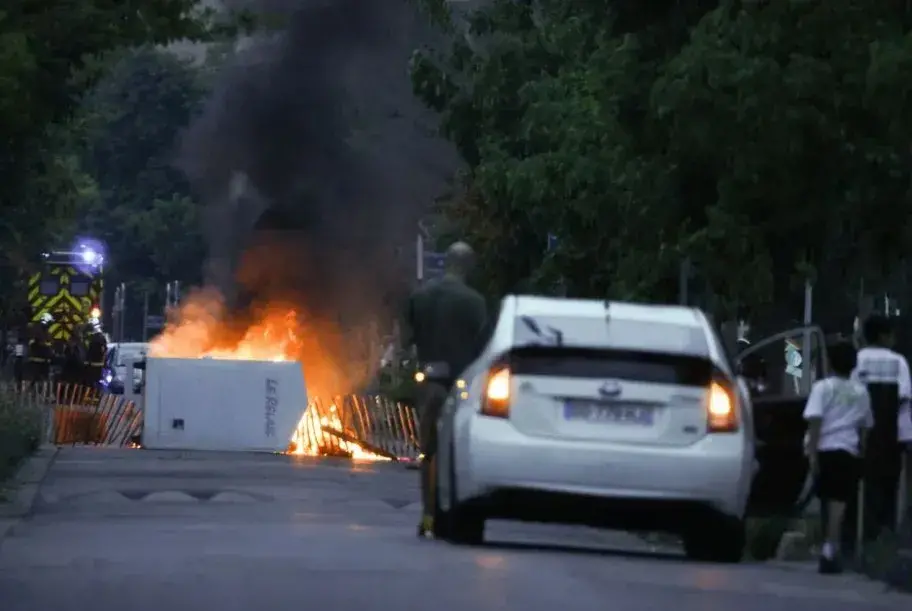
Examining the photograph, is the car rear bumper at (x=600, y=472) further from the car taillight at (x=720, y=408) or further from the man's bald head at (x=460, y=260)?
the man's bald head at (x=460, y=260)

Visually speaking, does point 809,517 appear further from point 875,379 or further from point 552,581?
point 552,581

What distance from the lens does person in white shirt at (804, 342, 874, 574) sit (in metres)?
16.0

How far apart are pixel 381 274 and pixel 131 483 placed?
779 inches

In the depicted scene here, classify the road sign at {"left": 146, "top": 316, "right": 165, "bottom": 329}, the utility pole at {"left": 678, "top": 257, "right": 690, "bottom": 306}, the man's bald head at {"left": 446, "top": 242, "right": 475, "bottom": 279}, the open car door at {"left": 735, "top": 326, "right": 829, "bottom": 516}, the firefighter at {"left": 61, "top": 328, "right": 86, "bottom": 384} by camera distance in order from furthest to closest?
the road sign at {"left": 146, "top": 316, "right": 165, "bottom": 329}
the firefighter at {"left": 61, "top": 328, "right": 86, "bottom": 384}
the utility pole at {"left": 678, "top": 257, "right": 690, "bottom": 306}
the open car door at {"left": 735, "top": 326, "right": 829, "bottom": 516}
the man's bald head at {"left": 446, "top": 242, "right": 475, "bottom": 279}

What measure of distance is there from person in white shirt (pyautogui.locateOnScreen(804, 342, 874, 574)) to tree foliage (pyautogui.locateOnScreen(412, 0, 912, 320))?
2.15m

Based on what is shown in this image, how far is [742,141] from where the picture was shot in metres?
19.3

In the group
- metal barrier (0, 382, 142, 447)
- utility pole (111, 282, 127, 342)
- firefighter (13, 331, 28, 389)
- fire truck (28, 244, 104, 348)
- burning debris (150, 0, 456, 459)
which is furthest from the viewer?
utility pole (111, 282, 127, 342)

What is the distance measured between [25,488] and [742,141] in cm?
686

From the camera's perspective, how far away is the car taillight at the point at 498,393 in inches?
616

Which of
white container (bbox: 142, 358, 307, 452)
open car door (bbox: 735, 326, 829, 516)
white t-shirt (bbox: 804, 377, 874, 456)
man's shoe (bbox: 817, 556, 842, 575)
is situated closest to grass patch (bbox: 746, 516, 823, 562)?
open car door (bbox: 735, 326, 829, 516)

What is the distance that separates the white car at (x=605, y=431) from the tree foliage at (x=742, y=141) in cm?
270

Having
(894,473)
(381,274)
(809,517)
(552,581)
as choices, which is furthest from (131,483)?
(381,274)

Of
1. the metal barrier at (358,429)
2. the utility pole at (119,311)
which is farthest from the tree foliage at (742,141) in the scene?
the utility pole at (119,311)

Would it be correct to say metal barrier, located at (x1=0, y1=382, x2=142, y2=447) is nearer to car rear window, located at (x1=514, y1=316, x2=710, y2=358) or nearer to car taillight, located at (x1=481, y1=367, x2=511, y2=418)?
car rear window, located at (x1=514, y1=316, x2=710, y2=358)
